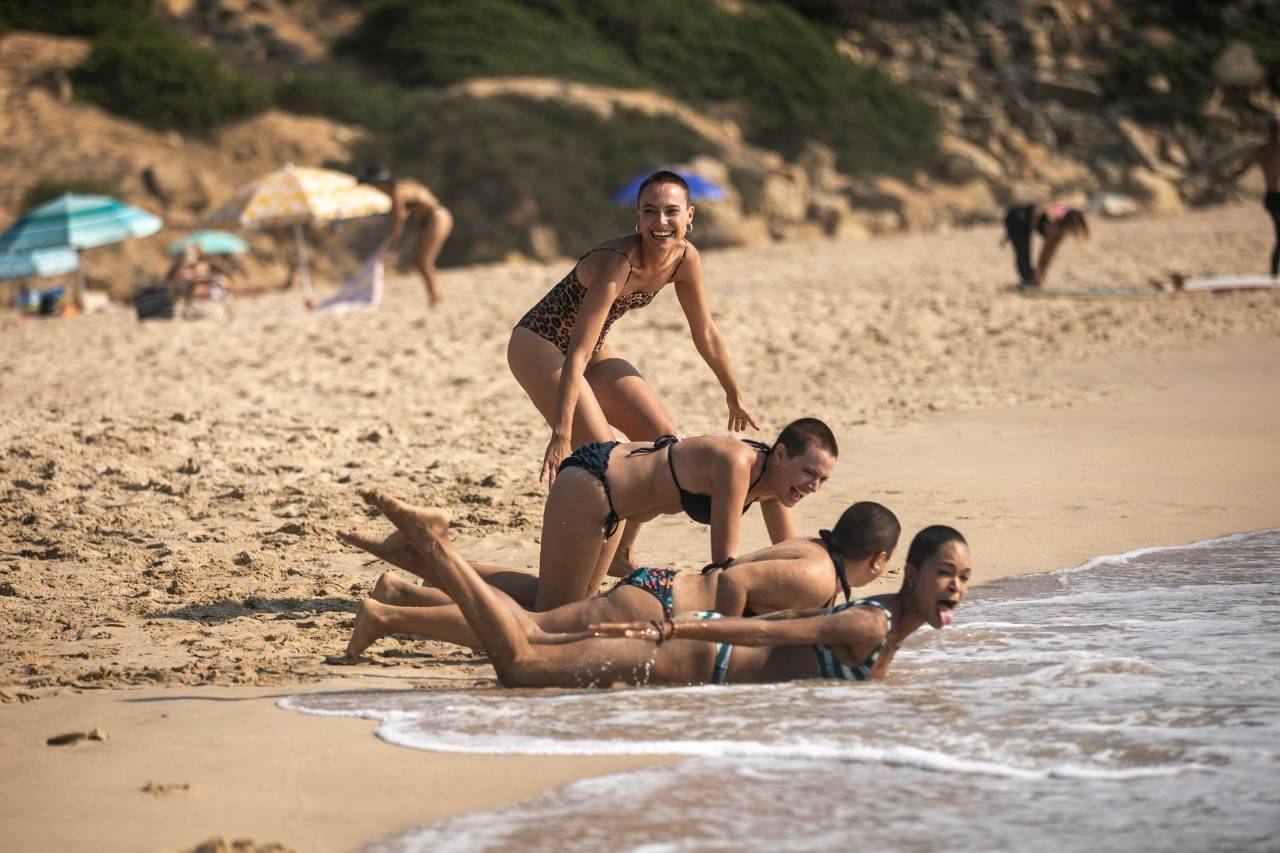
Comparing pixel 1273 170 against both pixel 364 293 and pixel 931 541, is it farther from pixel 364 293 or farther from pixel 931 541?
pixel 931 541

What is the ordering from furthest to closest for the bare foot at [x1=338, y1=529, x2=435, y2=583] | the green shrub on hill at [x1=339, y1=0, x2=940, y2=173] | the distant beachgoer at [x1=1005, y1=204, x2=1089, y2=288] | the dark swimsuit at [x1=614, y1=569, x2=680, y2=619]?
1. the green shrub on hill at [x1=339, y1=0, x2=940, y2=173]
2. the distant beachgoer at [x1=1005, y1=204, x2=1089, y2=288]
3. the bare foot at [x1=338, y1=529, x2=435, y2=583]
4. the dark swimsuit at [x1=614, y1=569, x2=680, y2=619]

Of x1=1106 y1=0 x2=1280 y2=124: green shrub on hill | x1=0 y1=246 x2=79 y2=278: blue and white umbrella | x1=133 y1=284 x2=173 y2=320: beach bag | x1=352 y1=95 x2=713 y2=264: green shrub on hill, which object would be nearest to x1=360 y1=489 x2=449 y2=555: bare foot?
x1=133 y1=284 x2=173 y2=320: beach bag

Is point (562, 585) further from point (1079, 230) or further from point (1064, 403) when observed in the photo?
point (1079, 230)

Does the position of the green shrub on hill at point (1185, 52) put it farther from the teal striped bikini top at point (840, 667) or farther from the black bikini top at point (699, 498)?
the teal striped bikini top at point (840, 667)

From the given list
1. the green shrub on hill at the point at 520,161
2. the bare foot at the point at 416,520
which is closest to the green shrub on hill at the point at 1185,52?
the green shrub on hill at the point at 520,161

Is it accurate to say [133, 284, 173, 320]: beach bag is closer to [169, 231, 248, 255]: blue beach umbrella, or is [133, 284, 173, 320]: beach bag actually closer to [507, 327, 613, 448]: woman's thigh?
Answer: [169, 231, 248, 255]: blue beach umbrella

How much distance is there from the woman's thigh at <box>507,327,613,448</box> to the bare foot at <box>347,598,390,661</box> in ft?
3.54

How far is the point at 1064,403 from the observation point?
8797mm

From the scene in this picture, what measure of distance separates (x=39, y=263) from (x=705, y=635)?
53.3 feet

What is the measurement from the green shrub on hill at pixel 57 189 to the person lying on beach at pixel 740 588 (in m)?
18.7

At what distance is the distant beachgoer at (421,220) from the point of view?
566 inches

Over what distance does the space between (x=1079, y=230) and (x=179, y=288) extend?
372 inches

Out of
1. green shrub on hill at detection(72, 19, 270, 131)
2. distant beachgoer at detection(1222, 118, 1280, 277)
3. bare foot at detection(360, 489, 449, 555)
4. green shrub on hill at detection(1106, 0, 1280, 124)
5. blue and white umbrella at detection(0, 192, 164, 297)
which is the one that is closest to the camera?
bare foot at detection(360, 489, 449, 555)

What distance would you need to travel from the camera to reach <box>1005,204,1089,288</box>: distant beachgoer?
14133 millimetres
